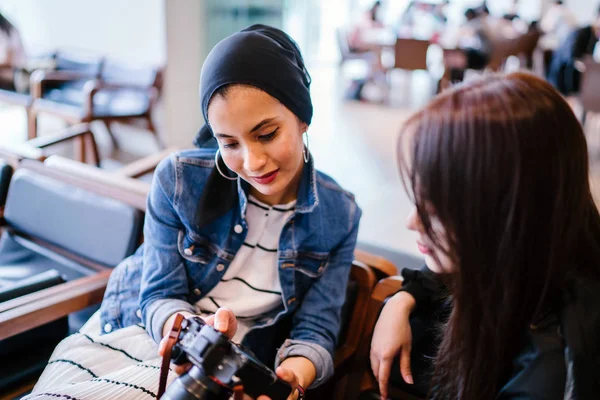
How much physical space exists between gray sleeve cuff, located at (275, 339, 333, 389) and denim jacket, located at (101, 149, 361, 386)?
0.08 feet

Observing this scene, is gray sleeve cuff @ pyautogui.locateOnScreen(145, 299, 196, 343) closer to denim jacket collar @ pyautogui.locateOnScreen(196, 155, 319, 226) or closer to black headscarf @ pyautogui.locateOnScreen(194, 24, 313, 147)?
denim jacket collar @ pyautogui.locateOnScreen(196, 155, 319, 226)

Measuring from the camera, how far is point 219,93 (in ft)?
3.37

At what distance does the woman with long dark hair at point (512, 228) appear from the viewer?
762mm

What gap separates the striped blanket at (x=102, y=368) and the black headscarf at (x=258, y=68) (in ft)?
1.83

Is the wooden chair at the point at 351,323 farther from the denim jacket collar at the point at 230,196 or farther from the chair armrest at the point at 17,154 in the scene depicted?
the chair armrest at the point at 17,154

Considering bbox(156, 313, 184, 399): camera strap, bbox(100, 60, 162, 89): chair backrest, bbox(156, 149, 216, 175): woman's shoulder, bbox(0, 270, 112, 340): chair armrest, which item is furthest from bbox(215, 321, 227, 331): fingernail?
bbox(100, 60, 162, 89): chair backrest

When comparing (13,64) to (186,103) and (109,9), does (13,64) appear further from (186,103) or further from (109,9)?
(186,103)

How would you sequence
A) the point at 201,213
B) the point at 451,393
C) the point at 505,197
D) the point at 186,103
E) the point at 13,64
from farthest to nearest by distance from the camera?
the point at 13,64
the point at 186,103
the point at 201,213
the point at 451,393
the point at 505,197

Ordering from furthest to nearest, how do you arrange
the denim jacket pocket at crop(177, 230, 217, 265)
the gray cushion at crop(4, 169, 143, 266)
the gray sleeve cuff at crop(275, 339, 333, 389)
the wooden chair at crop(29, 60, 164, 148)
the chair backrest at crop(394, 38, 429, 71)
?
the chair backrest at crop(394, 38, 429, 71) < the wooden chair at crop(29, 60, 164, 148) < the gray cushion at crop(4, 169, 143, 266) < the denim jacket pocket at crop(177, 230, 217, 265) < the gray sleeve cuff at crop(275, 339, 333, 389)

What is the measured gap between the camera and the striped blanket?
101 centimetres

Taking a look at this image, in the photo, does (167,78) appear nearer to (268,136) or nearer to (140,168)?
(140,168)

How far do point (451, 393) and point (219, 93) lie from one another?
71 cm

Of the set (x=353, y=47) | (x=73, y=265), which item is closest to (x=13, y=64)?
(x=73, y=265)

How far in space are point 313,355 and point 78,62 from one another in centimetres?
525
